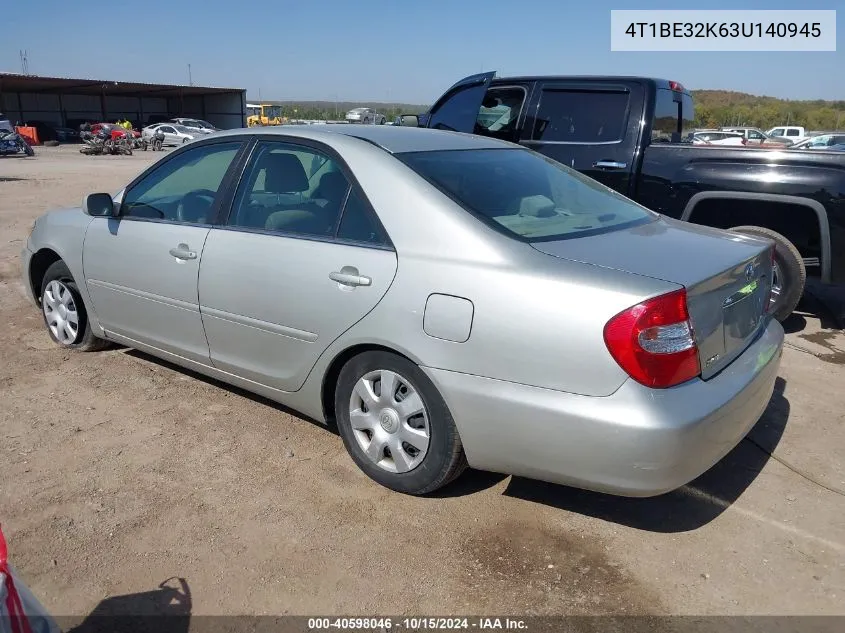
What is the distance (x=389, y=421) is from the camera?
3096 mm

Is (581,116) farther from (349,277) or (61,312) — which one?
(61,312)

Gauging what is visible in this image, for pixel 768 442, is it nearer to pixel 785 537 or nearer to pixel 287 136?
pixel 785 537

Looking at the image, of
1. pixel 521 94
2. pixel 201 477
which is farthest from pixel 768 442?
pixel 521 94

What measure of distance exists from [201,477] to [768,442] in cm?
291

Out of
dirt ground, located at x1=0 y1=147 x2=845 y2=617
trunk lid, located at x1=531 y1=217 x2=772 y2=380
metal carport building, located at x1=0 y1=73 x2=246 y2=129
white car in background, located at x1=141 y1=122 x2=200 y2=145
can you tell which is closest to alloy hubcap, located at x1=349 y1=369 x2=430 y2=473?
dirt ground, located at x1=0 y1=147 x2=845 y2=617

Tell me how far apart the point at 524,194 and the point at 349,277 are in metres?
0.94

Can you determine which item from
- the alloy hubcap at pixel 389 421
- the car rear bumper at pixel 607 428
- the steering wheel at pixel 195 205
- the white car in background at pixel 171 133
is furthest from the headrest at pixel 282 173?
the white car in background at pixel 171 133

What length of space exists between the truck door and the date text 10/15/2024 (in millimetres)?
4324

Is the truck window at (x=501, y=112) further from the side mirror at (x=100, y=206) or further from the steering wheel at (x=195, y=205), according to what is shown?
the side mirror at (x=100, y=206)

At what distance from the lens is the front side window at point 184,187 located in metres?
3.90

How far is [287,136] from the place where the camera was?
366 cm

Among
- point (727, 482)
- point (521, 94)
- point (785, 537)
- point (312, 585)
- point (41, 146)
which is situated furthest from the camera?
point (41, 146)

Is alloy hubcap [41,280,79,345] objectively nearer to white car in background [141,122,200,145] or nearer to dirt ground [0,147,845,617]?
dirt ground [0,147,845,617]

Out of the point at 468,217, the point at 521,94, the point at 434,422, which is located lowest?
the point at 434,422
